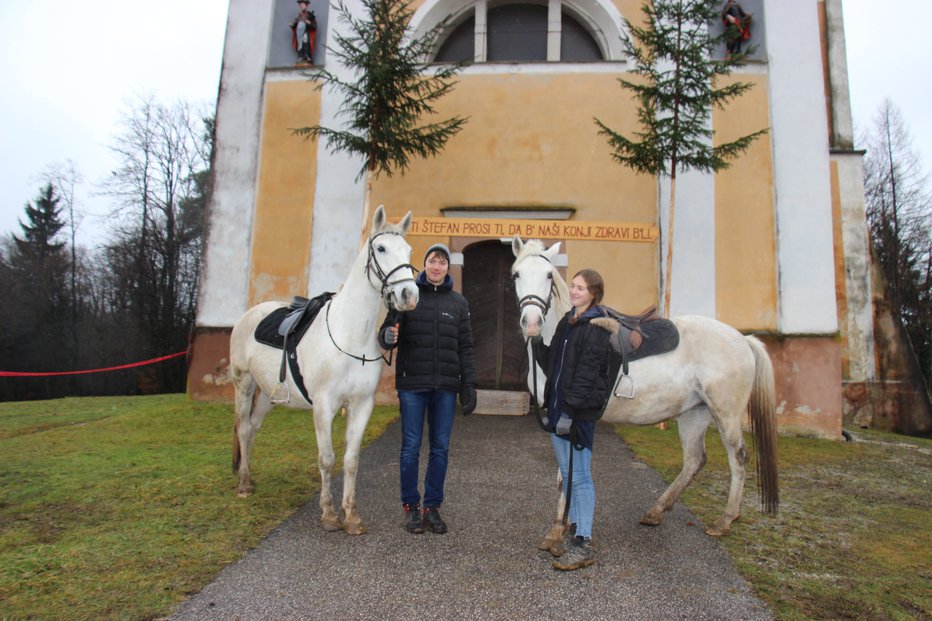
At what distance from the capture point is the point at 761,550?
4.25m

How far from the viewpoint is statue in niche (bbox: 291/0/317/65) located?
11641mm

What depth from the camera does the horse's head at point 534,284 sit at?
392 centimetres

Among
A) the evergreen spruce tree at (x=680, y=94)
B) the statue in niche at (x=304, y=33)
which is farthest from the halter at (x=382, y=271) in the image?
the statue in niche at (x=304, y=33)

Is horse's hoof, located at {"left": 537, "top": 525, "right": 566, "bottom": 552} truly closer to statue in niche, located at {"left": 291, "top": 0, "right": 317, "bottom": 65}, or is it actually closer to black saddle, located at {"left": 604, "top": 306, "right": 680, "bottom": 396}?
black saddle, located at {"left": 604, "top": 306, "right": 680, "bottom": 396}

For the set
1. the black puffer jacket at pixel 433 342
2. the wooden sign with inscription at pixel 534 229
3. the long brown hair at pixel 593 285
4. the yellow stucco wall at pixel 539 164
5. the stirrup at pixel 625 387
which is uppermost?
the yellow stucco wall at pixel 539 164

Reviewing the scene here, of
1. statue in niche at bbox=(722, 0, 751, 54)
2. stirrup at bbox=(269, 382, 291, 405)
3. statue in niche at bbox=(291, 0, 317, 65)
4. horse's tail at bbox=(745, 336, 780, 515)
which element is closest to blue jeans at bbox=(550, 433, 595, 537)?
horse's tail at bbox=(745, 336, 780, 515)

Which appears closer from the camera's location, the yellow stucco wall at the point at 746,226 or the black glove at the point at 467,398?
the black glove at the point at 467,398

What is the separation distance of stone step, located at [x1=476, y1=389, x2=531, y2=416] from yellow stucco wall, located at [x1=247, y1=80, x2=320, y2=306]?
4.10 m

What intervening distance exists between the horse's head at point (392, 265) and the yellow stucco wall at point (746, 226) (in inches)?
315

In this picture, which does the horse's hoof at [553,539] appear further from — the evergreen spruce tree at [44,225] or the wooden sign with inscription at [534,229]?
the evergreen spruce tree at [44,225]

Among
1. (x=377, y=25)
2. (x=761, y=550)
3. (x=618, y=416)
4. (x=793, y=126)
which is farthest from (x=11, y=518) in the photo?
(x=793, y=126)

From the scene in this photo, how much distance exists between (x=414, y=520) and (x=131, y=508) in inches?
96.3

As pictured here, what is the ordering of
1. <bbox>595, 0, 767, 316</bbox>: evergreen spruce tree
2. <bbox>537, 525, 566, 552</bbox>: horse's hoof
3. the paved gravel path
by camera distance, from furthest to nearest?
<bbox>595, 0, 767, 316</bbox>: evergreen spruce tree, <bbox>537, 525, 566, 552</bbox>: horse's hoof, the paved gravel path

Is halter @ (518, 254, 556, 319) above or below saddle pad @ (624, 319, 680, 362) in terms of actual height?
above
